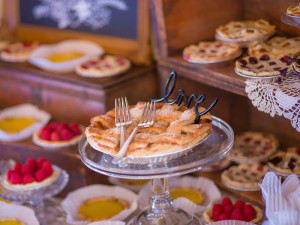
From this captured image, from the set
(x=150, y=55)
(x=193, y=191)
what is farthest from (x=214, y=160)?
(x=150, y=55)

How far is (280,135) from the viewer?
6.99ft

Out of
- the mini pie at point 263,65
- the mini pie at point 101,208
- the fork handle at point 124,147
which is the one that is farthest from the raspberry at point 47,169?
the mini pie at point 263,65

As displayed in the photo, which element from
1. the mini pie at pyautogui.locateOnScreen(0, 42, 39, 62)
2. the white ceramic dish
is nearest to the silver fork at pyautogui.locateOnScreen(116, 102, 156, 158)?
the white ceramic dish

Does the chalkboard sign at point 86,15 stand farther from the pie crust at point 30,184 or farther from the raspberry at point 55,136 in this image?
the pie crust at point 30,184

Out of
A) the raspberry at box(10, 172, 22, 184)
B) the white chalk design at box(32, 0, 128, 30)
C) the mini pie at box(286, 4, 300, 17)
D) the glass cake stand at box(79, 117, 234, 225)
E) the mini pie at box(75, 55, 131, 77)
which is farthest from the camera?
the white chalk design at box(32, 0, 128, 30)

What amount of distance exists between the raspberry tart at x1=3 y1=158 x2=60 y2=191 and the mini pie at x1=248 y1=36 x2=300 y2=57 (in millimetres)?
892

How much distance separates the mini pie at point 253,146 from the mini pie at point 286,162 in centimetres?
10

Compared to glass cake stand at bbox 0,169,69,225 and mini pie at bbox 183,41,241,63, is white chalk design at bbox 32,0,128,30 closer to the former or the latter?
mini pie at bbox 183,41,241,63

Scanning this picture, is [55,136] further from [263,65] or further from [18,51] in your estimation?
[263,65]

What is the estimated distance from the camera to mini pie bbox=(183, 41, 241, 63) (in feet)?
5.72

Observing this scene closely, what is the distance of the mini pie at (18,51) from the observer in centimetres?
247

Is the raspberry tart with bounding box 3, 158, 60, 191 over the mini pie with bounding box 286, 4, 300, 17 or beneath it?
beneath

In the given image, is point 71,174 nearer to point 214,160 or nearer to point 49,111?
point 49,111

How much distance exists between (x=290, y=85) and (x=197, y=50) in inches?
20.2
